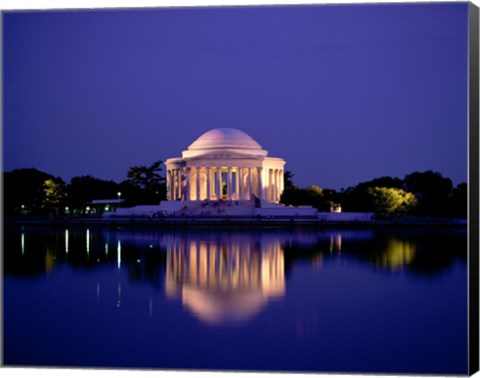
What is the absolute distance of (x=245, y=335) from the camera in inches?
745

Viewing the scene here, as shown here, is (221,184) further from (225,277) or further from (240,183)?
(225,277)

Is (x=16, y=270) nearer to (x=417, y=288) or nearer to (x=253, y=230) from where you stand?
(x=417, y=288)

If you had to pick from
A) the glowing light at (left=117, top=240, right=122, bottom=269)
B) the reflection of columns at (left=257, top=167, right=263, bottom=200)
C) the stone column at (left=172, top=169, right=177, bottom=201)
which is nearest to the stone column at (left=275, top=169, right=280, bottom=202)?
the reflection of columns at (left=257, top=167, right=263, bottom=200)

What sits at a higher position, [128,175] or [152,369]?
[128,175]

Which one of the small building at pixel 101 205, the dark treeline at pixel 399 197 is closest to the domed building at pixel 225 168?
the dark treeline at pixel 399 197

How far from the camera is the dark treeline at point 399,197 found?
232 feet

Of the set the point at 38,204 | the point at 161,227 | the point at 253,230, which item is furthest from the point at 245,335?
the point at 38,204

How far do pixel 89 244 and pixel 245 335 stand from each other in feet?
90.0

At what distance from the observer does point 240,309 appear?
862 inches

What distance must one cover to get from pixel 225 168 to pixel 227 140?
2877mm

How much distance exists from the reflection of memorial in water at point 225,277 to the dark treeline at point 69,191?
39504mm

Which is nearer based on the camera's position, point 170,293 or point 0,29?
point 0,29

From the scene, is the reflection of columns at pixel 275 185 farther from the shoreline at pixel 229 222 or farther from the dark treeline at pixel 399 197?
the shoreline at pixel 229 222

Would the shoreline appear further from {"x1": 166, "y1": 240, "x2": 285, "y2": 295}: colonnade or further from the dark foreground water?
the dark foreground water
